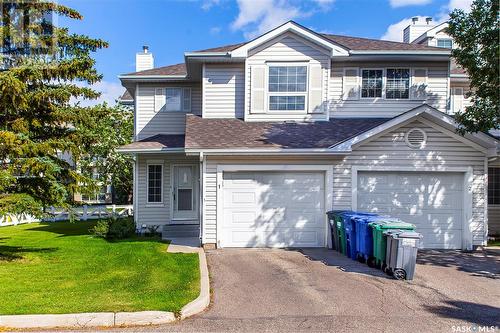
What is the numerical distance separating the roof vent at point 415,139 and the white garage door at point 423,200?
85 cm

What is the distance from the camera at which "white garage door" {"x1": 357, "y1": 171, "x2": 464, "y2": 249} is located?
12.3m

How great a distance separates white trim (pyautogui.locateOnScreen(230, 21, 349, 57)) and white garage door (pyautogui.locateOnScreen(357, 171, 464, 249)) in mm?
4308

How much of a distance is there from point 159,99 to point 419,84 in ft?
32.7

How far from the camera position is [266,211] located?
12.3 m

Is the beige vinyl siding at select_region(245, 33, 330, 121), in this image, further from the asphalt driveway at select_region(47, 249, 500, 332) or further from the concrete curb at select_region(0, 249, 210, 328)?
the concrete curb at select_region(0, 249, 210, 328)

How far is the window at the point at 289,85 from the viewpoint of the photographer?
14.1 meters

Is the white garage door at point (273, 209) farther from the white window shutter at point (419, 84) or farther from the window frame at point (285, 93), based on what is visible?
the white window shutter at point (419, 84)

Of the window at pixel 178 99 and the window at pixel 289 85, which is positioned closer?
the window at pixel 289 85

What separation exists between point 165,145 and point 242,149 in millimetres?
4386

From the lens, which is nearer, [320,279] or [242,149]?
[320,279]

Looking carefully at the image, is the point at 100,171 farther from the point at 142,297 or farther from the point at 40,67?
the point at 142,297

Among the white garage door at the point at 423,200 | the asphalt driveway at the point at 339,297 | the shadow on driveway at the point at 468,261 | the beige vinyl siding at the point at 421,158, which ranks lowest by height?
the shadow on driveway at the point at 468,261

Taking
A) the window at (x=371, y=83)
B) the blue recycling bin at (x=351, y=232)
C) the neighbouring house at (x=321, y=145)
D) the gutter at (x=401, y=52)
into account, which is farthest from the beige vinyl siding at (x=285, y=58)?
the blue recycling bin at (x=351, y=232)

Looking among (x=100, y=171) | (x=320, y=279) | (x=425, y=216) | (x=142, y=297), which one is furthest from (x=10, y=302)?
(x=100, y=171)
